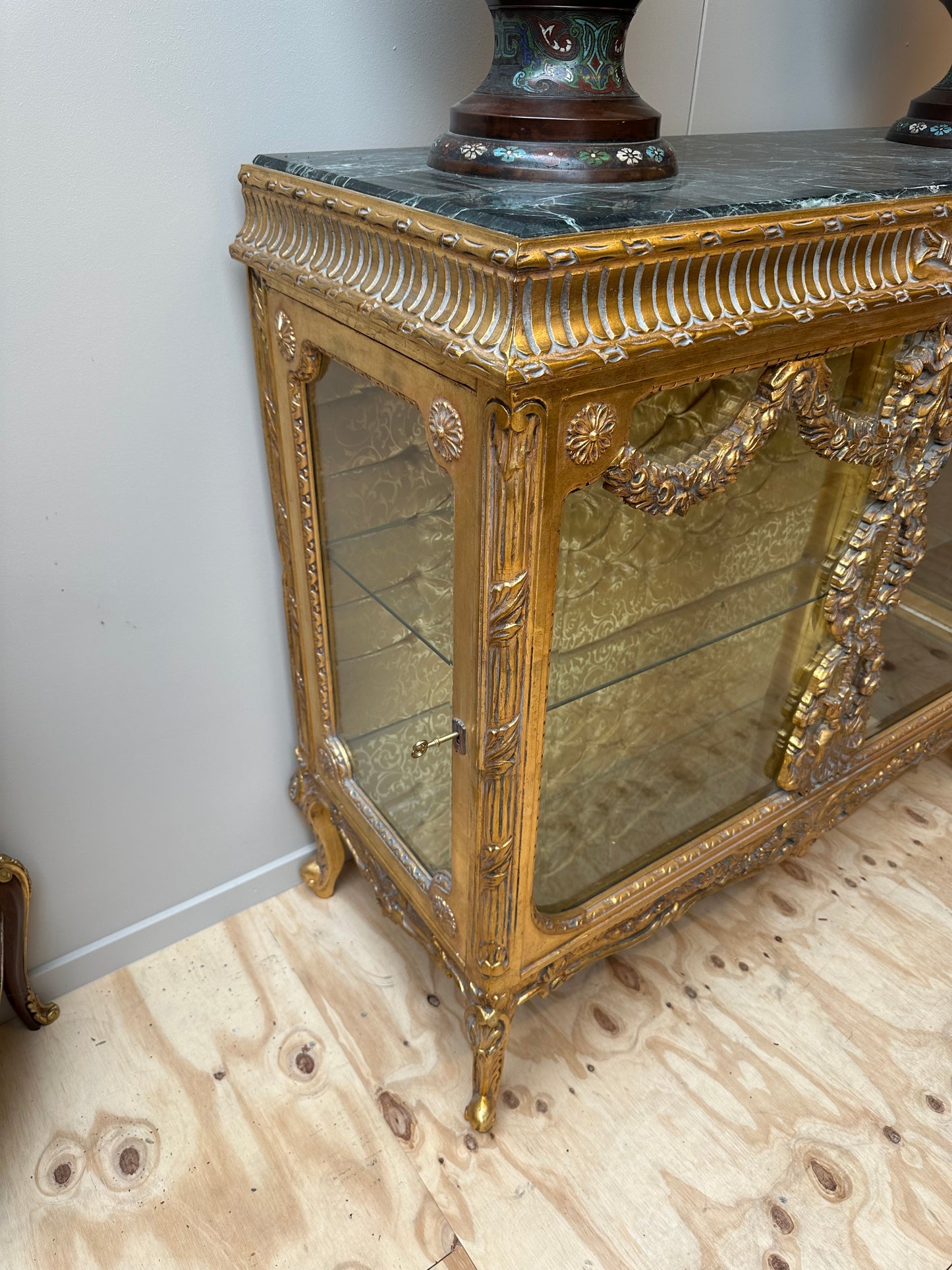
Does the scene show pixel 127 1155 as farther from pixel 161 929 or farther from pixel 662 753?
pixel 662 753

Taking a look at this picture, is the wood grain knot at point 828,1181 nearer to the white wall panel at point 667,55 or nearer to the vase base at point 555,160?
the vase base at point 555,160

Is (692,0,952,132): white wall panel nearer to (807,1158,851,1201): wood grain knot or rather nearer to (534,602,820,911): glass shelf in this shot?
(534,602,820,911): glass shelf

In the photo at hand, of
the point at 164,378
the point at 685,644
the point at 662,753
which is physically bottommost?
the point at 662,753

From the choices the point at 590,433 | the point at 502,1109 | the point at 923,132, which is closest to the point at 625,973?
the point at 502,1109

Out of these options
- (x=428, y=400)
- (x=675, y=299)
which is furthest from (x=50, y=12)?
(x=675, y=299)

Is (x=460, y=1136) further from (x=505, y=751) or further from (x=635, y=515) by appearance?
(x=635, y=515)

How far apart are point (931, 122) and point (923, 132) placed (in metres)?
0.02

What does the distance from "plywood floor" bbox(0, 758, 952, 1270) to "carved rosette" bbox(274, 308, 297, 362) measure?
32.9 inches

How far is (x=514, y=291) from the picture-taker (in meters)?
0.57

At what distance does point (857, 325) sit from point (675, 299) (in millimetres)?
252

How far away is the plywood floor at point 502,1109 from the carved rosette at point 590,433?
0.84m

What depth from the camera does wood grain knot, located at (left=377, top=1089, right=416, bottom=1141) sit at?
1062mm

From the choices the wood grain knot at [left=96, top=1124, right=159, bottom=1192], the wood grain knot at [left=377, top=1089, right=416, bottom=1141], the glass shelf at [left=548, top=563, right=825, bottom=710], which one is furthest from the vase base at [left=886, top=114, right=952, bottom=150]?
the wood grain knot at [left=96, top=1124, right=159, bottom=1192]

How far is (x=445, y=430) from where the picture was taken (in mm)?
681
